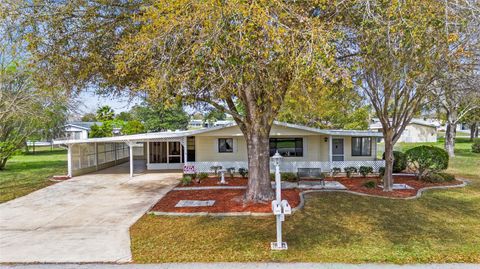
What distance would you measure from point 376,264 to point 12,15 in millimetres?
9884

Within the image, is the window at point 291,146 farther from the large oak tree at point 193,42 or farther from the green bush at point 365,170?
the large oak tree at point 193,42

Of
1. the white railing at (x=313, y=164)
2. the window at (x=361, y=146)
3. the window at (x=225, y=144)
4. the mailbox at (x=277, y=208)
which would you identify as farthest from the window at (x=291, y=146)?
the mailbox at (x=277, y=208)

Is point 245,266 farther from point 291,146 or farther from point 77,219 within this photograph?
point 291,146

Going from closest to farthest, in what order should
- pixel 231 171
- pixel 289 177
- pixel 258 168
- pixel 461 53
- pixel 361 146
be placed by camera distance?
pixel 461 53 → pixel 258 168 → pixel 289 177 → pixel 231 171 → pixel 361 146

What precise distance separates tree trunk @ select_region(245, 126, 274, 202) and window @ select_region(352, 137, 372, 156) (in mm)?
9885

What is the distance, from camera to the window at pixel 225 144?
738 inches

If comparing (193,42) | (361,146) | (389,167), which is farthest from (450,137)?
(193,42)

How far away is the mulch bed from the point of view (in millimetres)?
10164

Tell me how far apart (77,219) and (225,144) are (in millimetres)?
10223

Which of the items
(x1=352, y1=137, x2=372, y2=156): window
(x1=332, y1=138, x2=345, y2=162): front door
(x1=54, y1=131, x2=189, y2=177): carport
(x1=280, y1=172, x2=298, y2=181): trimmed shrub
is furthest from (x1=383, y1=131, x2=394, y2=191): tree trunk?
(x1=54, y1=131, x2=189, y2=177): carport

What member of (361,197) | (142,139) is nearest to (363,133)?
(361,197)

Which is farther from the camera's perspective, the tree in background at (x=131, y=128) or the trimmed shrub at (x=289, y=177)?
the tree in background at (x=131, y=128)

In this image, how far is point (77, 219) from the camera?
9.58 m

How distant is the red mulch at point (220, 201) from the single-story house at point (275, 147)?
15.2 ft
